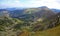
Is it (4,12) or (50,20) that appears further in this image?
(4,12)

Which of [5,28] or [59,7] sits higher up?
[59,7]

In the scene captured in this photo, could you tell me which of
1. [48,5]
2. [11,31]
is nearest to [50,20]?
[48,5]

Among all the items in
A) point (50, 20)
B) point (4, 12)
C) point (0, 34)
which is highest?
point (4, 12)

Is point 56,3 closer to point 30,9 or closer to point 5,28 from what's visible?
point 30,9

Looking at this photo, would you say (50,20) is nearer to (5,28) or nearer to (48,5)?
(48,5)

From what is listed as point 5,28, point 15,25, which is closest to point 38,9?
point 15,25

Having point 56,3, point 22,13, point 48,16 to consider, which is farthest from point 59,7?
point 22,13

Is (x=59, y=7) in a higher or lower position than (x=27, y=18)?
higher
